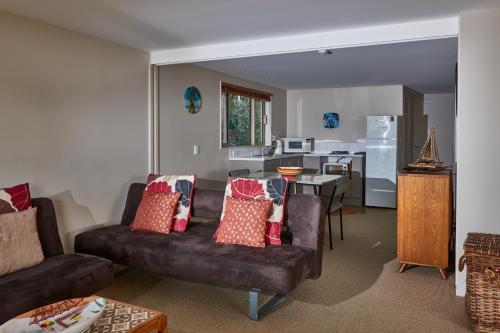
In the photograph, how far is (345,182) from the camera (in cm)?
502

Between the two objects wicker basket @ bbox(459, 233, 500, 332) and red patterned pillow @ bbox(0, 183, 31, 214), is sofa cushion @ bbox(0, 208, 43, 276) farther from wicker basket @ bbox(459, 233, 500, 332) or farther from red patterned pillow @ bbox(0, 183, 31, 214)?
wicker basket @ bbox(459, 233, 500, 332)

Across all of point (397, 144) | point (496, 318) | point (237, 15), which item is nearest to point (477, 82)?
point (496, 318)

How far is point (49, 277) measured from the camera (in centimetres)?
261

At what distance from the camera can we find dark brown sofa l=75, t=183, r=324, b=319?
2.84 m

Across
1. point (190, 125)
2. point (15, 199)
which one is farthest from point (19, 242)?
point (190, 125)

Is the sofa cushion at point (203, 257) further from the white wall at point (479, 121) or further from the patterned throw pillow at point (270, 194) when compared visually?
the white wall at point (479, 121)

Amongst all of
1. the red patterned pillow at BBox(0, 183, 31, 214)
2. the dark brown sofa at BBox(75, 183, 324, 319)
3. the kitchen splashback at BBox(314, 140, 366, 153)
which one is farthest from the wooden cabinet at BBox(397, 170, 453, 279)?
the kitchen splashback at BBox(314, 140, 366, 153)

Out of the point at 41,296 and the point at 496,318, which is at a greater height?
the point at 41,296

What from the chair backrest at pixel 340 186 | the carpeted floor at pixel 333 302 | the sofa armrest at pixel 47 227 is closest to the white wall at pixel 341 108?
the chair backrest at pixel 340 186

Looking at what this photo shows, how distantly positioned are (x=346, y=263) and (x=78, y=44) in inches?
126

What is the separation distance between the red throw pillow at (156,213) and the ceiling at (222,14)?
1.44 metres

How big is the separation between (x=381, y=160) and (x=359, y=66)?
2.26m

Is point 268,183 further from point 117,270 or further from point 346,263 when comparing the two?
point 117,270

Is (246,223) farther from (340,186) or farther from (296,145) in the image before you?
(296,145)
